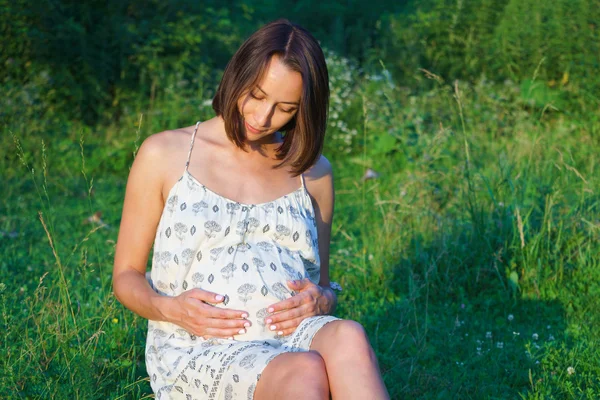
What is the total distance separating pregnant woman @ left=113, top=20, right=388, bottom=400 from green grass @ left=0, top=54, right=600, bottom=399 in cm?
44

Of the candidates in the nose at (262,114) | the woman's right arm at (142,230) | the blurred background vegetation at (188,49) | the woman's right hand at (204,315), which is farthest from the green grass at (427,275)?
the blurred background vegetation at (188,49)

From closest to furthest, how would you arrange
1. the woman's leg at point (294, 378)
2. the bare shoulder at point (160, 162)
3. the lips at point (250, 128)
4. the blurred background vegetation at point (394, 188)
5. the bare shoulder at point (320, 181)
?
the woman's leg at point (294, 378), the bare shoulder at point (160, 162), the lips at point (250, 128), the bare shoulder at point (320, 181), the blurred background vegetation at point (394, 188)

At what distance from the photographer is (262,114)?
2662 millimetres

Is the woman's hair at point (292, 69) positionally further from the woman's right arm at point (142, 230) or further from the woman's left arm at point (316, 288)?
the woman's right arm at point (142, 230)

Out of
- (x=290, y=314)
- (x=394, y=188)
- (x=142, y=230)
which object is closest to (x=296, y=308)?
(x=290, y=314)

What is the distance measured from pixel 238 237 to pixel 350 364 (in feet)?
2.06

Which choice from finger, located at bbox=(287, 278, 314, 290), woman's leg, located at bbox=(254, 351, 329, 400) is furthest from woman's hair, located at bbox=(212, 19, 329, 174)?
woman's leg, located at bbox=(254, 351, 329, 400)

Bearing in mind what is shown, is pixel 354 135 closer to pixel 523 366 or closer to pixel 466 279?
pixel 466 279

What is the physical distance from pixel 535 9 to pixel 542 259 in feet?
16.2

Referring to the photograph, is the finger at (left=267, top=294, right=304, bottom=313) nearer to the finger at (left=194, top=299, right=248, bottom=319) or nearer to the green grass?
the finger at (left=194, top=299, right=248, bottom=319)

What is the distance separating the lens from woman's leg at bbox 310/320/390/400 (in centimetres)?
215

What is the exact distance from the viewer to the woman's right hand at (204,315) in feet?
7.84

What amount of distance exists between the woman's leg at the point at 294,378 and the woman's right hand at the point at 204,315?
24 centimetres

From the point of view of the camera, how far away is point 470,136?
5949mm
